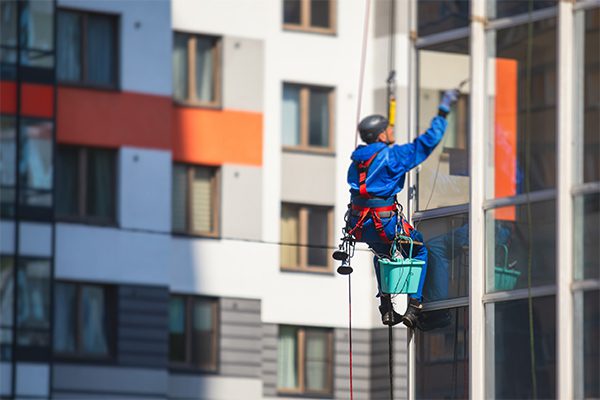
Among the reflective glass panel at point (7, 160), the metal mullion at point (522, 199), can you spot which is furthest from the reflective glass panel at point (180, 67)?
the metal mullion at point (522, 199)

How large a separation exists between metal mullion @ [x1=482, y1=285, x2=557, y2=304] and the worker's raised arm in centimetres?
158

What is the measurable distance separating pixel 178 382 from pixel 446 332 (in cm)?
2363

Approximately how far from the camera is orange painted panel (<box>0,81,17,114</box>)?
44.0 metres

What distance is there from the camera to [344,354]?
4991 cm

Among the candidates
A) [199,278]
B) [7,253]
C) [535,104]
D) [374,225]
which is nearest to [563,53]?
[535,104]

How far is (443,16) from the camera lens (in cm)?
2562

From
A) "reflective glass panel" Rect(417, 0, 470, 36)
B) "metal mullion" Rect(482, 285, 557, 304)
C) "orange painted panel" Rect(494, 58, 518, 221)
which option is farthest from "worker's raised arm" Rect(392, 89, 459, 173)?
"reflective glass panel" Rect(417, 0, 470, 36)

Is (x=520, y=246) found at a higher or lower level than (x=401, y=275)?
higher

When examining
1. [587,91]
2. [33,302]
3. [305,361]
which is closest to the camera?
[587,91]

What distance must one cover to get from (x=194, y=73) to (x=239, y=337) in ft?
18.5

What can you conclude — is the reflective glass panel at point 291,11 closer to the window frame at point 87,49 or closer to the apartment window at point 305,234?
the apartment window at point 305,234

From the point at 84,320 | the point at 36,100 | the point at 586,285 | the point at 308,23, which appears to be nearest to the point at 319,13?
the point at 308,23

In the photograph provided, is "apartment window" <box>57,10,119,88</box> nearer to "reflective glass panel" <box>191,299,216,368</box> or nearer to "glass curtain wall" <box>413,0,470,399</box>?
"reflective glass panel" <box>191,299,216,368</box>

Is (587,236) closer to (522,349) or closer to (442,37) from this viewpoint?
(522,349)
